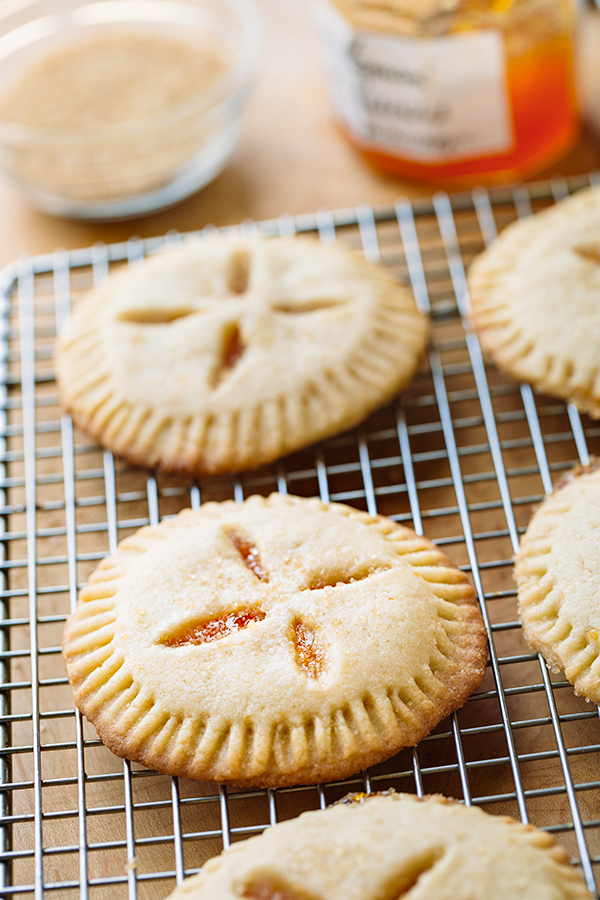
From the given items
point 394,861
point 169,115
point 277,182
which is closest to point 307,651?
point 394,861

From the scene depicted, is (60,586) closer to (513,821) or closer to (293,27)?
(513,821)

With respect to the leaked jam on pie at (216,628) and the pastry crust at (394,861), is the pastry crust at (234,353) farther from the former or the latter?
the pastry crust at (394,861)

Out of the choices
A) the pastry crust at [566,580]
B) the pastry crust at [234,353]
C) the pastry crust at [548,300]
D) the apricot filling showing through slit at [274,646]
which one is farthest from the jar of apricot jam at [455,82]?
the apricot filling showing through slit at [274,646]

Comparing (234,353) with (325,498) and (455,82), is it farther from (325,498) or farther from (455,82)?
(455,82)

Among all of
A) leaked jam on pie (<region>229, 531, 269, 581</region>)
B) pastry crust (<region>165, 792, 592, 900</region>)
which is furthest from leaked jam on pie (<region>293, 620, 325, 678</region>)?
pastry crust (<region>165, 792, 592, 900</region>)

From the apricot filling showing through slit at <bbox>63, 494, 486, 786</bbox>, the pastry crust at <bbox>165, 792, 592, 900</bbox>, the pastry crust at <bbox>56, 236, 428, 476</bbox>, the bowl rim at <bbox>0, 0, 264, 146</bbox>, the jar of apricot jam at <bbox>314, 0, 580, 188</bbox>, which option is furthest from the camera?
the bowl rim at <bbox>0, 0, 264, 146</bbox>

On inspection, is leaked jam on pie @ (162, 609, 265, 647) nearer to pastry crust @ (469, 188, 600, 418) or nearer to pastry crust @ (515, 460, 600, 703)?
pastry crust @ (515, 460, 600, 703)
